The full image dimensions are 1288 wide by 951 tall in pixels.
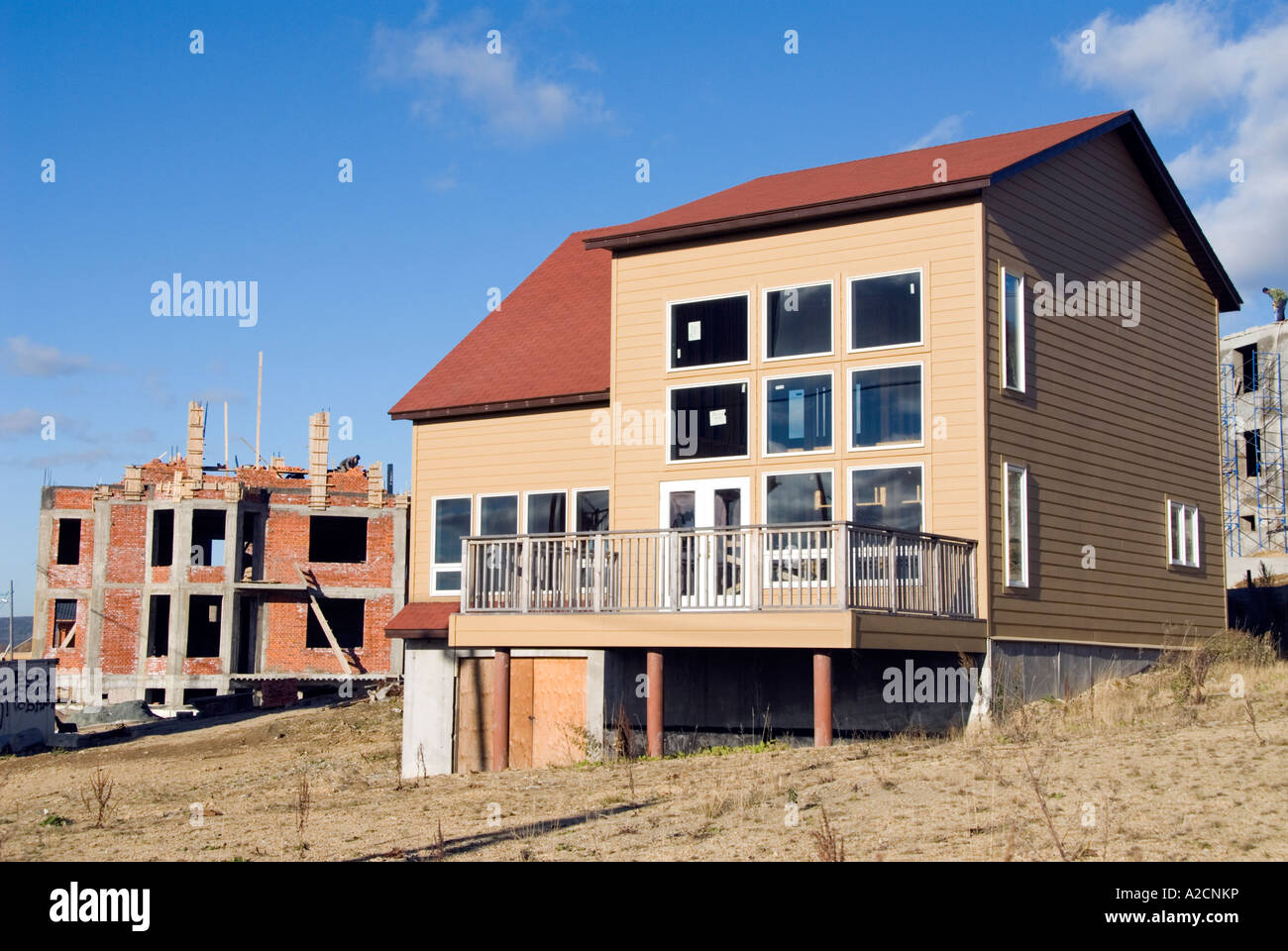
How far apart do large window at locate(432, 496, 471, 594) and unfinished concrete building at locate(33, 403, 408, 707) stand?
25036 mm

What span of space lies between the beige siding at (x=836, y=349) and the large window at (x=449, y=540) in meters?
4.10

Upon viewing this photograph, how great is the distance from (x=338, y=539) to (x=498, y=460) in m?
32.4

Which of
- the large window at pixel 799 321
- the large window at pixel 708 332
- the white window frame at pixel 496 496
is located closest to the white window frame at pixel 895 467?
the large window at pixel 799 321

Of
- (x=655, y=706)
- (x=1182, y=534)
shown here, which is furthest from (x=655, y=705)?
(x=1182, y=534)

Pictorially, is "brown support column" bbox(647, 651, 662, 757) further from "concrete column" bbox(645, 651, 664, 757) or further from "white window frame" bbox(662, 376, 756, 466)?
"white window frame" bbox(662, 376, 756, 466)

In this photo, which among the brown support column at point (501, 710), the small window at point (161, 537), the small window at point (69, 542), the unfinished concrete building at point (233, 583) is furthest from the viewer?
the small window at point (69, 542)

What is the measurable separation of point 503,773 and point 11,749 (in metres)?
23.0

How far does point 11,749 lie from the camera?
35.8 metres

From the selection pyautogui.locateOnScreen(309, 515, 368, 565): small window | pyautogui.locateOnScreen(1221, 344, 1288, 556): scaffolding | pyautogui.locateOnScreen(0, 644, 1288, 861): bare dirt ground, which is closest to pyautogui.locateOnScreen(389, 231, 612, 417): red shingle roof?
pyautogui.locateOnScreen(0, 644, 1288, 861): bare dirt ground

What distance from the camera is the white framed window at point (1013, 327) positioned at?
763 inches

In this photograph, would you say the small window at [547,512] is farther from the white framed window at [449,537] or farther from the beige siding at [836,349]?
the beige siding at [836,349]

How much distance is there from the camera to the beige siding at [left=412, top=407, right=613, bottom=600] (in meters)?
23.2

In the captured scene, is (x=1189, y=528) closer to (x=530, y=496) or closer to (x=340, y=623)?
(x=530, y=496)
